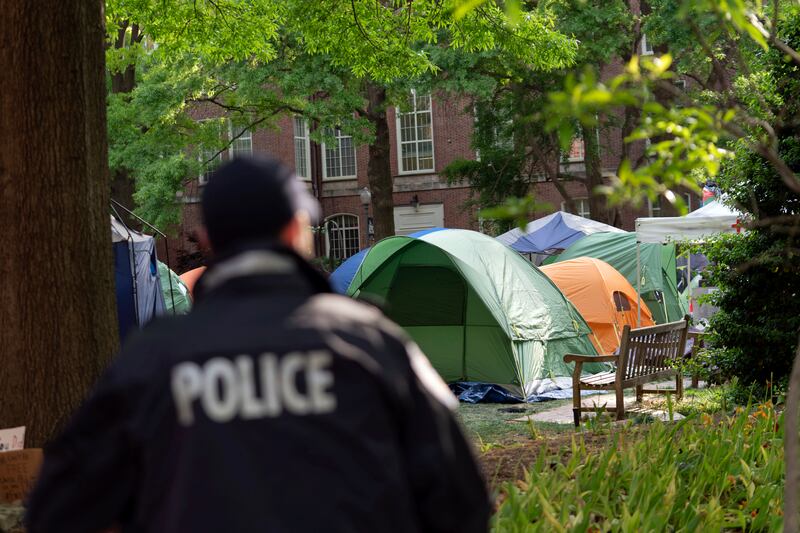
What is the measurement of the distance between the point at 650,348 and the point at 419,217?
2717 centimetres

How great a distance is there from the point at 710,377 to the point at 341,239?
2951cm

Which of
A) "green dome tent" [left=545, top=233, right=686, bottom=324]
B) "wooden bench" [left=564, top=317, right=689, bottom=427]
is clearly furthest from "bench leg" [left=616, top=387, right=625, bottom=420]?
"green dome tent" [left=545, top=233, right=686, bottom=324]

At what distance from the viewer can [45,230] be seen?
5.63 meters

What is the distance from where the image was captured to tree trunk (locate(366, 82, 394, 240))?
2206 cm

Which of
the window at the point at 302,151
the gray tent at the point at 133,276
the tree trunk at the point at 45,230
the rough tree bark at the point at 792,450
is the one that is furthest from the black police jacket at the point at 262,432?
the window at the point at 302,151

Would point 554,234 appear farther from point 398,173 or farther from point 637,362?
point 398,173

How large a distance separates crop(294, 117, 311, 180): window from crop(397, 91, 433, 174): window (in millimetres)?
3535

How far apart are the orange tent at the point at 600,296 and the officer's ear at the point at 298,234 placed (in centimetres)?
1447

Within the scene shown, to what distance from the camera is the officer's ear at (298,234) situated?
209 cm

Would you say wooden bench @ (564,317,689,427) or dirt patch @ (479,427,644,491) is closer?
dirt patch @ (479,427,644,491)

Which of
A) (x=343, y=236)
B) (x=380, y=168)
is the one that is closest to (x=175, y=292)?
(x=380, y=168)

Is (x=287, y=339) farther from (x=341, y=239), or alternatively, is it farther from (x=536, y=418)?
(x=341, y=239)

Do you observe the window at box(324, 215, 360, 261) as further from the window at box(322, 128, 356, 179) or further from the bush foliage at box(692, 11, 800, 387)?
the bush foliage at box(692, 11, 800, 387)

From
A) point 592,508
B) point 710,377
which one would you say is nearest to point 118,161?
point 710,377
